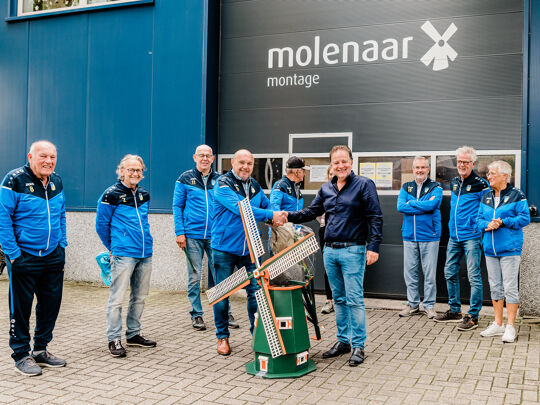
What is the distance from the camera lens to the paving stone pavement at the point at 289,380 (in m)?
4.54

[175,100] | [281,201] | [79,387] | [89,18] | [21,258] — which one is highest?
[89,18]

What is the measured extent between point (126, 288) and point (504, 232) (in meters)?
4.28

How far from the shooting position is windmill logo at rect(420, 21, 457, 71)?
8430 mm

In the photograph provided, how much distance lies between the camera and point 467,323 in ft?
22.5

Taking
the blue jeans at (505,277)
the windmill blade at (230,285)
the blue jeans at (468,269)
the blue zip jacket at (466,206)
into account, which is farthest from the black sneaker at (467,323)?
the windmill blade at (230,285)

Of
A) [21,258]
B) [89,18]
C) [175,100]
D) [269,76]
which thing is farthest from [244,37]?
[21,258]

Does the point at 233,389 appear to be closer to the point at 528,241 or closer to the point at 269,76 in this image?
the point at 528,241

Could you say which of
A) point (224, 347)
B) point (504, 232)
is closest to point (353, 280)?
point (224, 347)

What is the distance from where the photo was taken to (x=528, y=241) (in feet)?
24.9

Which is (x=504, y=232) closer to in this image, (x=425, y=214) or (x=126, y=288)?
(x=425, y=214)

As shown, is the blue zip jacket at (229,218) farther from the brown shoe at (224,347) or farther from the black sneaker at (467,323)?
Result: the black sneaker at (467,323)

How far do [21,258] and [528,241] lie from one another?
6.35 metres

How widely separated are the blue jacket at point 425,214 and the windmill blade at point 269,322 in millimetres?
3306

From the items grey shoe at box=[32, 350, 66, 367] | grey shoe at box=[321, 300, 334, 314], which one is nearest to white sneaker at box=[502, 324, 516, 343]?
grey shoe at box=[321, 300, 334, 314]
